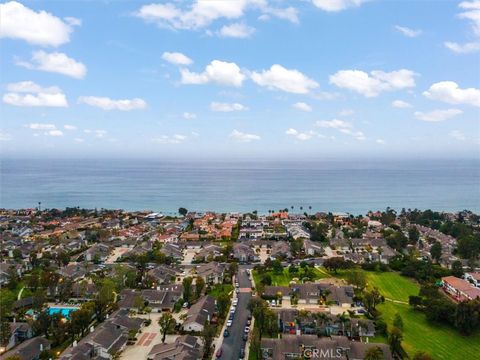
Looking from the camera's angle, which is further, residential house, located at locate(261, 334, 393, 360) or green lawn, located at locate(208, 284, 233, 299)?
green lawn, located at locate(208, 284, 233, 299)

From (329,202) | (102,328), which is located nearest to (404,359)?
(102,328)

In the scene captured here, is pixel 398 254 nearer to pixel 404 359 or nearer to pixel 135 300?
pixel 404 359

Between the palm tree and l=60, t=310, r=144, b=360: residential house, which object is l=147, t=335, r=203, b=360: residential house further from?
the palm tree

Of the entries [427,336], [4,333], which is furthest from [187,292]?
[427,336]

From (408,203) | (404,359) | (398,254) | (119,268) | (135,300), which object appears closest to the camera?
(404,359)

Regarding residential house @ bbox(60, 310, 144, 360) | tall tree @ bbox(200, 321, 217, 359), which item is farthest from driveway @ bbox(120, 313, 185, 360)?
tall tree @ bbox(200, 321, 217, 359)

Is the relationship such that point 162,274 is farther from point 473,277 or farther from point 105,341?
point 473,277
